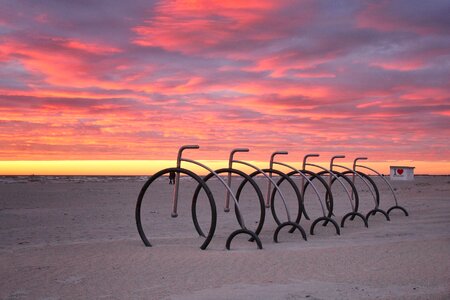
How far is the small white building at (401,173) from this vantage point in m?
38.2

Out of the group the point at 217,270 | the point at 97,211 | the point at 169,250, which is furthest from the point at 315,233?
the point at 97,211

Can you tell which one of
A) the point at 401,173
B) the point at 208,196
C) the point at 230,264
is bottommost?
the point at 230,264

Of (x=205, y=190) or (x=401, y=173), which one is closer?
(x=205, y=190)

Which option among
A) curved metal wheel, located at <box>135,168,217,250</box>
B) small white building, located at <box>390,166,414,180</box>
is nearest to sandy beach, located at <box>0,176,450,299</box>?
curved metal wheel, located at <box>135,168,217,250</box>

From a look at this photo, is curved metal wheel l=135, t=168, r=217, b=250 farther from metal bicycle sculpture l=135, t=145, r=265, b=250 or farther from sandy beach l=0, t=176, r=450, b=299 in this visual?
sandy beach l=0, t=176, r=450, b=299

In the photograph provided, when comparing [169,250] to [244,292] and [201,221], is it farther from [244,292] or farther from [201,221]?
[201,221]

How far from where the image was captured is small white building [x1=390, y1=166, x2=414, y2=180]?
1503 inches

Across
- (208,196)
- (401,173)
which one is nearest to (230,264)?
(208,196)

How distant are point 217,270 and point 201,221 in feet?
23.9

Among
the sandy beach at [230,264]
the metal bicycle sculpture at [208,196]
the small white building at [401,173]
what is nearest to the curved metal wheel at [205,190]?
the metal bicycle sculpture at [208,196]

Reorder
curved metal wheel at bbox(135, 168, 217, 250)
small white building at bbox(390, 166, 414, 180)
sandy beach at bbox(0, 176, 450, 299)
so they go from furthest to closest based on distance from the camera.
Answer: small white building at bbox(390, 166, 414, 180)
curved metal wheel at bbox(135, 168, 217, 250)
sandy beach at bbox(0, 176, 450, 299)

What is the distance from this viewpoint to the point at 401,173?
3872cm

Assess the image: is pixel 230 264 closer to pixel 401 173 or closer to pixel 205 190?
pixel 205 190

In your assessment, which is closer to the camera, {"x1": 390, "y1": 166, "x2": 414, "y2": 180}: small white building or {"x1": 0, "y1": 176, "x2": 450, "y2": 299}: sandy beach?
{"x1": 0, "y1": 176, "x2": 450, "y2": 299}: sandy beach
